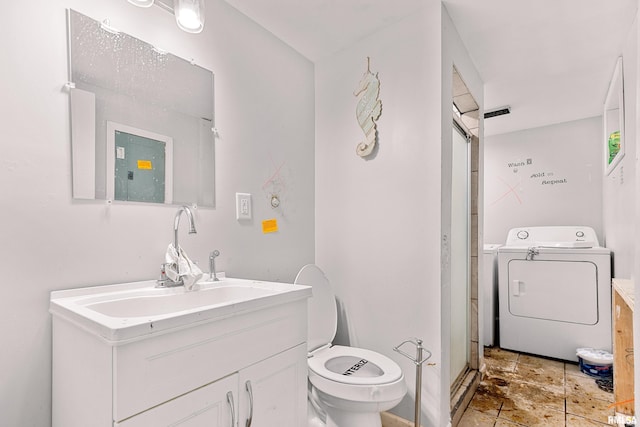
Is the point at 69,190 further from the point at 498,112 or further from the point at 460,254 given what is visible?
the point at 498,112

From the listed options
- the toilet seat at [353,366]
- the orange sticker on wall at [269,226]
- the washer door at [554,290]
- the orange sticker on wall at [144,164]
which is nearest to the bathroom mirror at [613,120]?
the washer door at [554,290]

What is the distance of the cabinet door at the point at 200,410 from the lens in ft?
2.59

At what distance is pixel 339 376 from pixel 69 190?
130 centimetres

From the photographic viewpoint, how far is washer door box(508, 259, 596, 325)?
8.69 ft

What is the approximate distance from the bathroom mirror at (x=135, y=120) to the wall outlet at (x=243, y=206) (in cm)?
15

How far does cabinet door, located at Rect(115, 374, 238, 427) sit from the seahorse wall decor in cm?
140

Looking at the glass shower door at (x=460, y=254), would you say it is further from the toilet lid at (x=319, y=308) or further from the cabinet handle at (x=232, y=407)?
the cabinet handle at (x=232, y=407)

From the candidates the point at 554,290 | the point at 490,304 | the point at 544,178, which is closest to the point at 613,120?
the point at 544,178

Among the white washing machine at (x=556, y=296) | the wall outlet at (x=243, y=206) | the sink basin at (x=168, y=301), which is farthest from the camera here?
the white washing machine at (x=556, y=296)

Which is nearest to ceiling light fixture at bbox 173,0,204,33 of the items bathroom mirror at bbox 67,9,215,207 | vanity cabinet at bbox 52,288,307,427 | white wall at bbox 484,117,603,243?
bathroom mirror at bbox 67,9,215,207

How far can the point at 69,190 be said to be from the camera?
110cm

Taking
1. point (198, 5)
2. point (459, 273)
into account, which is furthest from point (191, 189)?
point (459, 273)

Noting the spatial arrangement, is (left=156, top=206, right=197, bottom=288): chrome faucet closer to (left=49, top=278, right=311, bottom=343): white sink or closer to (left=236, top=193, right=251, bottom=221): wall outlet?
(left=49, top=278, right=311, bottom=343): white sink

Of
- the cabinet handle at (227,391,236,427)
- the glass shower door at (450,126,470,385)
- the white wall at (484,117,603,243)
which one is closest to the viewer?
the cabinet handle at (227,391,236,427)
